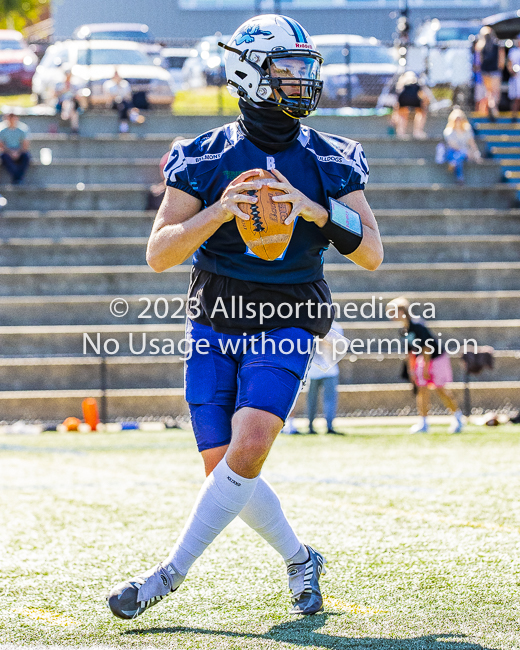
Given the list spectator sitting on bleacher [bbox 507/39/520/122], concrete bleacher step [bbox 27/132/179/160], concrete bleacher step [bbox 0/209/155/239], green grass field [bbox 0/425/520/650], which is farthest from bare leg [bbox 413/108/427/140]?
green grass field [bbox 0/425/520/650]

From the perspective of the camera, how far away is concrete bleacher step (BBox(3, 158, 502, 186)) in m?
16.5

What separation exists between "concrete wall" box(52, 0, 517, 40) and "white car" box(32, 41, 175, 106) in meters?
12.6

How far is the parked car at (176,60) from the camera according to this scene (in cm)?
2302

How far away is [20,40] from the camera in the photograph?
24.4 m

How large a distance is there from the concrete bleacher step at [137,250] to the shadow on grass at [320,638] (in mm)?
11849

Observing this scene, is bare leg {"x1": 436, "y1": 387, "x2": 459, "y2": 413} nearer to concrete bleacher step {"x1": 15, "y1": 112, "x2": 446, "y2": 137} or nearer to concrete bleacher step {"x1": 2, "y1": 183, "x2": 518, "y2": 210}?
concrete bleacher step {"x1": 2, "y1": 183, "x2": 518, "y2": 210}

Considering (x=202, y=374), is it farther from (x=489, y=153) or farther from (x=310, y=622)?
(x=489, y=153)

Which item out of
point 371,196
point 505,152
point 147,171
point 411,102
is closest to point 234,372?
point 371,196

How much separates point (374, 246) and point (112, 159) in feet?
46.3

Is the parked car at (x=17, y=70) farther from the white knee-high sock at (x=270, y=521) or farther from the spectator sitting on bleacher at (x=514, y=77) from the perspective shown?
the white knee-high sock at (x=270, y=521)

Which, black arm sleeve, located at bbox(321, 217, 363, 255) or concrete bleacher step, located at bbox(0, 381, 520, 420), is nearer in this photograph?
black arm sleeve, located at bbox(321, 217, 363, 255)

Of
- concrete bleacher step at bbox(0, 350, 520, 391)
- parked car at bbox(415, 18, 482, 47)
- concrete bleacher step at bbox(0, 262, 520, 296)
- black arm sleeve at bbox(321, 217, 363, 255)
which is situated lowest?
concrete bleacher step at bbox(0, 350, 520, 391)

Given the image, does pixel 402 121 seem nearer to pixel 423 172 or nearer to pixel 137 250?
pixel 423 172

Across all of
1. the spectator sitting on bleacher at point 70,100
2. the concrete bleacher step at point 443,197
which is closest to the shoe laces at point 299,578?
the concrete bleacher step at point 443,197
